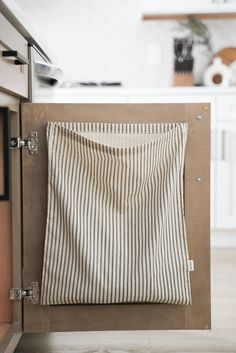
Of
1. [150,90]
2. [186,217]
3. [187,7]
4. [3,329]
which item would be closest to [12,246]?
[3,329]

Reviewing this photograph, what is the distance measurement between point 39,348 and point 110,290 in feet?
1.29

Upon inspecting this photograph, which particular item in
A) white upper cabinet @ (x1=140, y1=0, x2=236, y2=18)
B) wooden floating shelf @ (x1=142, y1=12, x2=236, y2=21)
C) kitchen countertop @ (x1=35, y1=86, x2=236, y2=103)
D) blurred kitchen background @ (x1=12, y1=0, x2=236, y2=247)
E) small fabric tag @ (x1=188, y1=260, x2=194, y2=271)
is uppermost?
white upper cabinet @ (x1=140, y1=0, x2=236, y2=18)

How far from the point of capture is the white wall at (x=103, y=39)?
4.07 meters

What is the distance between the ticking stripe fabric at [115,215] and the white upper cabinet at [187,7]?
8.05 feet

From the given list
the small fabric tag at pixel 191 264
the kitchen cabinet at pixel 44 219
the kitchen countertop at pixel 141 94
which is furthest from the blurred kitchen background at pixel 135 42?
the small fabric tag at pixel 191 264

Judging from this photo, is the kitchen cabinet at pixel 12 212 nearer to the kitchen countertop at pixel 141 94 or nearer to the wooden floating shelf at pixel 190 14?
the kitchen countertop at pixel 141 94

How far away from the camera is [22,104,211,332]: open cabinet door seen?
1.56 metres

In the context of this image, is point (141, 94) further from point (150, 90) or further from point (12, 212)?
point (12, 212)

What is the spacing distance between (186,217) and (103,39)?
2732 mm

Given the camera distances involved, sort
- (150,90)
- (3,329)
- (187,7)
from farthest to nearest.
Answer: (187,7) < (150,90) < (3,329)

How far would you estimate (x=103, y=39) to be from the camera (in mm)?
4098

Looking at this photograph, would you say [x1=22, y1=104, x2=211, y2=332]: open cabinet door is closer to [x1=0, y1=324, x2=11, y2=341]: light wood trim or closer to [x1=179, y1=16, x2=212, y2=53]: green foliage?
[x1=0, y1=324, x2=11, y2=341]: light wood trim

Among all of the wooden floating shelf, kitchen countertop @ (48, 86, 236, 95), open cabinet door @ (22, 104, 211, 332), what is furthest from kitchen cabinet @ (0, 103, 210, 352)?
the wooden floating shelf

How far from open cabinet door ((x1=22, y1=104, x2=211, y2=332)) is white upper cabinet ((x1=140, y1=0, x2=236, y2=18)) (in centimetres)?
242
